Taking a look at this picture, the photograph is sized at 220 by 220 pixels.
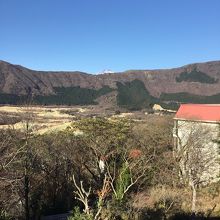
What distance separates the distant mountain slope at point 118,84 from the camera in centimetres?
12344

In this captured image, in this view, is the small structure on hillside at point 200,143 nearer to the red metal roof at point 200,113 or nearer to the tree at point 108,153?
the red metal roof at point 200,113

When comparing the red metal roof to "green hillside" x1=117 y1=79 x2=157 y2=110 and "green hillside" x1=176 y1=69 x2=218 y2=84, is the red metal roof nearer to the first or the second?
"green hillside" x1=117 y1=79 x2=157 y2=110

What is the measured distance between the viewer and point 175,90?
12794 centimetres

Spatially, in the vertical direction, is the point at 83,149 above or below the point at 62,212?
above

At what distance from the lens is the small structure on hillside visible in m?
29.0

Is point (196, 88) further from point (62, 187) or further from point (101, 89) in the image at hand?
point (62, 187)

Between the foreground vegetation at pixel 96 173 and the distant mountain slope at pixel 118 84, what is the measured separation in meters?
84.5

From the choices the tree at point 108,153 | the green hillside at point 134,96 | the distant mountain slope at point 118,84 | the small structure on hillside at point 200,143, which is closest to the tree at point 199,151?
the small structure on hillside at point 200,143

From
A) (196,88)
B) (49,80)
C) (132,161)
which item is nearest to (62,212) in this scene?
(132,161)

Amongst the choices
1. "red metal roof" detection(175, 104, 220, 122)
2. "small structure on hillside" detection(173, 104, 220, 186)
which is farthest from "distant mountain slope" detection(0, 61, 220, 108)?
"small structure on hillside" detection(173, 104, 220, 186)

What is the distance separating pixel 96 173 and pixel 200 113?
480 inches

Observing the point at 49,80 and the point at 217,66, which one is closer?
the point at 217,66

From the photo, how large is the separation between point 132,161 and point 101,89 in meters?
112

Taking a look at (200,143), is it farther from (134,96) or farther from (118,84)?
(118,84)
